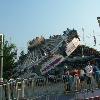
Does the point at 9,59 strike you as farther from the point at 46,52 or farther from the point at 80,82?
the point at 80,82

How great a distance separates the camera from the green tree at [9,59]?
5162cm

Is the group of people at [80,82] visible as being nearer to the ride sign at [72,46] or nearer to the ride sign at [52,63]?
the ride sign at [52,63]

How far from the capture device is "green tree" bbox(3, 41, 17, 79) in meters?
51.6

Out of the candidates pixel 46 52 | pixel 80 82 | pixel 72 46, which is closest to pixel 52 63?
pixel 72 46

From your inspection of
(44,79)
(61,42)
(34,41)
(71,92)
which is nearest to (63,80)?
(71,92)

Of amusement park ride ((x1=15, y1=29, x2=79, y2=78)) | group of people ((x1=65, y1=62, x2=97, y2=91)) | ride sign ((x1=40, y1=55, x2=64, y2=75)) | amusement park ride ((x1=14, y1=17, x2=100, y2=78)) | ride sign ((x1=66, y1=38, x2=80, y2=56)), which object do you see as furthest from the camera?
ride sign ((x1=66, y1=38, x2=80, y2=56))

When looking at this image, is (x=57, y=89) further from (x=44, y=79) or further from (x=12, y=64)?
(x=12, y=64)

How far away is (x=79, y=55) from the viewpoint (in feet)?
145

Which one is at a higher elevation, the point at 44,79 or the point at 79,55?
the point at 79,55

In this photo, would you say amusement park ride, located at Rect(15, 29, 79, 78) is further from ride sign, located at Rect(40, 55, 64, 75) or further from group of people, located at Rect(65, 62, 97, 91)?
group of people, located at Rect(65, 62, 97, 91)

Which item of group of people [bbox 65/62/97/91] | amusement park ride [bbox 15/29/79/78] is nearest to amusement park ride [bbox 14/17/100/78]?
amusement park ride [bbox 15/29/79/78]

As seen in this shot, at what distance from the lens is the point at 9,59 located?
5409 cm

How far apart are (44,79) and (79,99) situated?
1.80m

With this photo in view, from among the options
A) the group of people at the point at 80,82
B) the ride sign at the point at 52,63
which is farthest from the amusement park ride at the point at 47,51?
the group of people at the point at 80,82
